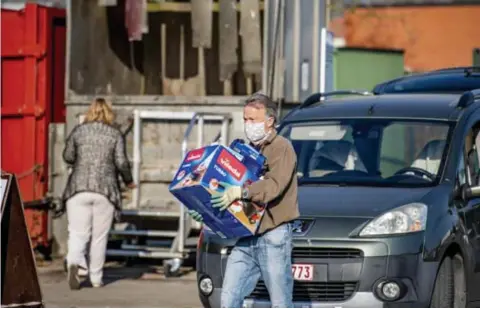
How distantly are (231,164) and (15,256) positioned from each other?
9.24 ft

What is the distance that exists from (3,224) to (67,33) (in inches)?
187

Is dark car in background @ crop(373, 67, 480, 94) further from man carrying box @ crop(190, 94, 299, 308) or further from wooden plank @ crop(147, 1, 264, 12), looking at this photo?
Result: man carrying box @ crop(190, 94, 299, 308)

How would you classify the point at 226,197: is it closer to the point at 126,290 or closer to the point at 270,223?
the point at 270,223

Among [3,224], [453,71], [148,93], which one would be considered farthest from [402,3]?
[3,224]

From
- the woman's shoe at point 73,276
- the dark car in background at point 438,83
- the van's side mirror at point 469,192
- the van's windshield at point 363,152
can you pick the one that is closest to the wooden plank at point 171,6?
the dark car in background at point 438,83

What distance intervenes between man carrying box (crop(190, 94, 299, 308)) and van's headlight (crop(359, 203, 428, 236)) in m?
1.05

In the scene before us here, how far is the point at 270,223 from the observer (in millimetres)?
8164

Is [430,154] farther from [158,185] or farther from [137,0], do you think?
[137,0]

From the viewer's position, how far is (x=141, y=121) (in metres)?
14.4

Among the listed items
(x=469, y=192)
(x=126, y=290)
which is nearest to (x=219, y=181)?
(x=469, y=192)

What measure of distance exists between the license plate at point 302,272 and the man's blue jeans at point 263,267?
A: 768 mm

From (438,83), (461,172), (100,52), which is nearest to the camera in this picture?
(461,172)

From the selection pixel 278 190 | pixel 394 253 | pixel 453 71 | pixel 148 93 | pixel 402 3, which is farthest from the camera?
pixel 402 3

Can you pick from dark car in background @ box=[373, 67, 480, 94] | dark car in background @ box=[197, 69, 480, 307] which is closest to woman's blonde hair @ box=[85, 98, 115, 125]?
dark car in background @ box=[373, 67, 480, 94]
